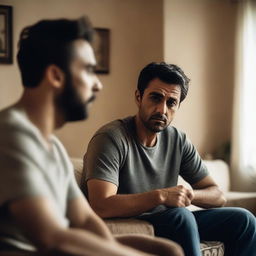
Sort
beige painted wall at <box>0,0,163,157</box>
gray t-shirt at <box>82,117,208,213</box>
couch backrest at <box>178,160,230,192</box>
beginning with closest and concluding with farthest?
gray t-shirt at <box>82,117,208,213</box> → couch backrest at <box>178,160,230,192</box> → beige painted wall at <box>0,0,163,157</box>

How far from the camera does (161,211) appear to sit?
2.02m

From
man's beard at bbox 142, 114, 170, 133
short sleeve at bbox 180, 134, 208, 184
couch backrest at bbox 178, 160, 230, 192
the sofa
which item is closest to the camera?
the sofa

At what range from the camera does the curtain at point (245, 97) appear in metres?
3.72

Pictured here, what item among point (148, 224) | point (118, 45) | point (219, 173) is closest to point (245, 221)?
point (148, 224)

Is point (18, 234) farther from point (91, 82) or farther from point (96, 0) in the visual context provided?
point (96, 0)

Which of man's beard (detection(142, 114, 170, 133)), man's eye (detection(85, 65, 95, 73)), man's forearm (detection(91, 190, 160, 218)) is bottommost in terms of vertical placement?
man's forearm (detection(91, 190, 160, 218))

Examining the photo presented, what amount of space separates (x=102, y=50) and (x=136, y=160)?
182 cm

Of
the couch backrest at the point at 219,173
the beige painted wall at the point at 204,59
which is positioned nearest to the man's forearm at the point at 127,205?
the couch backrest at the point at 219,173

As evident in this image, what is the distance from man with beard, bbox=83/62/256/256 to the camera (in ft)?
6.33

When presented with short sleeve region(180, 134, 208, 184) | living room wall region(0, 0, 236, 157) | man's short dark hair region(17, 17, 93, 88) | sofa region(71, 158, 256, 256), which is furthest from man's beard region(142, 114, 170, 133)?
living room wall region(0, 0, 236, 157)

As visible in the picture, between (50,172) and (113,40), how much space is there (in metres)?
2.75

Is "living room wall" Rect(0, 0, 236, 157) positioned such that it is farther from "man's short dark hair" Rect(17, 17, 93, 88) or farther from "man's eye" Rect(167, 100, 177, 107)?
"man's short dark hair" Rect(17, 17, 93, 88)

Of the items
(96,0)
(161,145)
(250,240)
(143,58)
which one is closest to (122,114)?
(143,58)

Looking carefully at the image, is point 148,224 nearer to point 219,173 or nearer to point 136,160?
point 136,160
